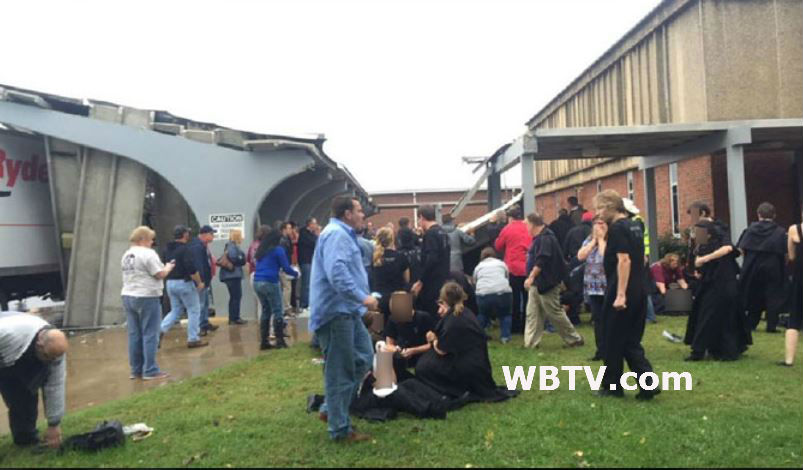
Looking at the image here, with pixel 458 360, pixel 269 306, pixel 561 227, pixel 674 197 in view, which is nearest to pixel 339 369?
pixel 458 360

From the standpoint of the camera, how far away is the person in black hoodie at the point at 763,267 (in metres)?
7.34

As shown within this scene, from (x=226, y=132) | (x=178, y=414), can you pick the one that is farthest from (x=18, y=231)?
(x=178, y=414)

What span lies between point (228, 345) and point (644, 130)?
25.5 feet

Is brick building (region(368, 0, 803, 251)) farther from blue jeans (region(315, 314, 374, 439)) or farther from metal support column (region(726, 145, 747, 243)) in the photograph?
blue jeans (region(315, 314, 374, 439))

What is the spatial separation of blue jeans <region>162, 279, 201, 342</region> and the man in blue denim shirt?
4.42 meters

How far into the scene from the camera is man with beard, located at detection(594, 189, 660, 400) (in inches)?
222

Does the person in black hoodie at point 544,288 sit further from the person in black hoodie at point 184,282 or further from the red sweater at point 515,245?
the person in black hoodie at point 184,282

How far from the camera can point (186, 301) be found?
342 inches

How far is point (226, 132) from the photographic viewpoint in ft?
→ 38.0

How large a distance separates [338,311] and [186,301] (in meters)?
4.71

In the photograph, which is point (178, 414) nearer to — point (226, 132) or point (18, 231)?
point (226, 132)

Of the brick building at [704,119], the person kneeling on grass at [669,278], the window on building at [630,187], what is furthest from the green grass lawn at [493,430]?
the window on building at [630,187]

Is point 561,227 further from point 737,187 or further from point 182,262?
point 182,262

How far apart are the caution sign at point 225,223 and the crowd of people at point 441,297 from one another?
0.65 meters
